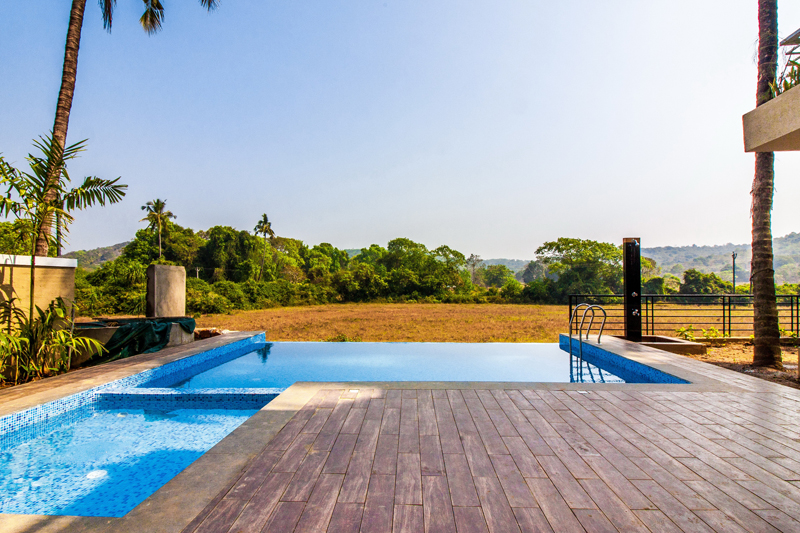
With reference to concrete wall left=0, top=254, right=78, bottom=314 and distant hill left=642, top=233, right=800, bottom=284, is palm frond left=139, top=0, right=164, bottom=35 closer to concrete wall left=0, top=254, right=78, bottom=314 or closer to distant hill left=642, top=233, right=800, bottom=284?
concrete wall left=0, top=254, right=78, bottom=314

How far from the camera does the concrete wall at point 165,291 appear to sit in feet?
21.5

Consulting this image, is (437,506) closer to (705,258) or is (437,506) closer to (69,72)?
(69,72)

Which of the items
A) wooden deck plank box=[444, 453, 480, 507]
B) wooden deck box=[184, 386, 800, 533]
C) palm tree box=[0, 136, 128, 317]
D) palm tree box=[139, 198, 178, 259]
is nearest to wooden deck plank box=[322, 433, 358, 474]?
wooden deck box=[184, 386, 800, 533]

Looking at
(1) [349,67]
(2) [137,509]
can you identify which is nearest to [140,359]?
(2) [137,509]

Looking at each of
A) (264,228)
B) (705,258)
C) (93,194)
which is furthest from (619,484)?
(705,258)

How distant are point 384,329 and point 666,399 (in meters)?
11.1

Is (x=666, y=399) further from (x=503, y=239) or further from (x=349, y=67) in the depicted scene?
(x=503, y=239)

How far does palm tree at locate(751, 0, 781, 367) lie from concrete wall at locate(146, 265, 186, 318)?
833cm

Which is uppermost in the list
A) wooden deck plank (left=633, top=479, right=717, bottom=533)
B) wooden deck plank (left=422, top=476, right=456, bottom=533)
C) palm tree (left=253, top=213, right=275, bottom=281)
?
palm tree (left=253, top=213, right=275, bottom=281)

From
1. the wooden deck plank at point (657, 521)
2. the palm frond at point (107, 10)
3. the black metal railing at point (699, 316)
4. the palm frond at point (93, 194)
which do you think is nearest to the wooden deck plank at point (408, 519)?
the wooden deck plank at point (657, 521)

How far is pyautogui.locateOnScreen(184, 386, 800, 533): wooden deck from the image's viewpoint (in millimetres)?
1420

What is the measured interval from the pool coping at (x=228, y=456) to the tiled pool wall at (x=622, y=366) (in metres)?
0.07

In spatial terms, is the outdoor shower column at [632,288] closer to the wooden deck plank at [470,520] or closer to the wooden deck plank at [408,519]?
the wooden deck plank at [470,520]

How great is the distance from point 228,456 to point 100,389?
255cm
